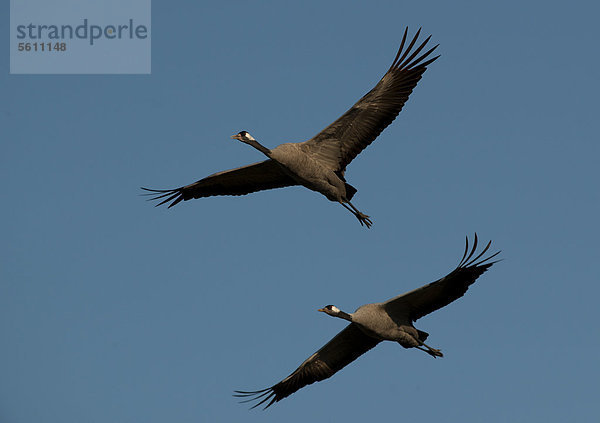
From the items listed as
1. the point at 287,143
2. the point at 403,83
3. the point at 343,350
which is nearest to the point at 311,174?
the point at 287,143

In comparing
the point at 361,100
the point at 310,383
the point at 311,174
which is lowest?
the point at 310,383

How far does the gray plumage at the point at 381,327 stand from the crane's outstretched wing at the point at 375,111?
122 inches

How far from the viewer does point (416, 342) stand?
19.0 m

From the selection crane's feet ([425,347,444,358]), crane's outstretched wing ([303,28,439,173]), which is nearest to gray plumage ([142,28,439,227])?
crane's outstretched wing ([303,28,439,173])

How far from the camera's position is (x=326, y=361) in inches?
798

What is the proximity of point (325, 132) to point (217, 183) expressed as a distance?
3.19 m

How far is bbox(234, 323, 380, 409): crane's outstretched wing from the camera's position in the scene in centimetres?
1994

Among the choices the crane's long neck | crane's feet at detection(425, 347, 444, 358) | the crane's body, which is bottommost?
crane's feet at detection(425, 347, 444, 358)

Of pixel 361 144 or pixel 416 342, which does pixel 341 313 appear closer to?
pixel 416 342

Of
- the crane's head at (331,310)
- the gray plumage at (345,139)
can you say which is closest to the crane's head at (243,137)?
the gray plumage at (345,139)

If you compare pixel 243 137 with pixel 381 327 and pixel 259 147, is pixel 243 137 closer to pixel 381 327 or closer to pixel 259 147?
pixel 259 147

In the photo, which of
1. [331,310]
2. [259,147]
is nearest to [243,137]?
[259,147]

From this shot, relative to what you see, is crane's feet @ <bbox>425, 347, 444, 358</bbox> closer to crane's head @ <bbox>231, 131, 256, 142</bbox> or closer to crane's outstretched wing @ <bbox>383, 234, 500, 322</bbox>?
crane's outstretched wing @ <bbox>383, 234, 500, 322</bbox>

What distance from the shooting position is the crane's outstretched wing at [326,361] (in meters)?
19.9
